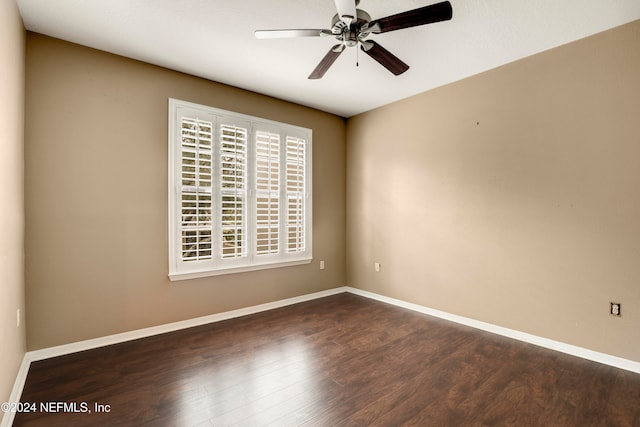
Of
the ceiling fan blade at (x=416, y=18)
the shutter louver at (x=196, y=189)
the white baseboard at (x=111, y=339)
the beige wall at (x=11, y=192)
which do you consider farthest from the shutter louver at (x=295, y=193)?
the beige wall at (x=11, y=192)

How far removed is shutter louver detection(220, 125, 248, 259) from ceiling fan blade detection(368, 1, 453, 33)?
2114mm

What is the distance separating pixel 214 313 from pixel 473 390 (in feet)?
8.61

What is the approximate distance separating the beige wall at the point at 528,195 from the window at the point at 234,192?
1.29m

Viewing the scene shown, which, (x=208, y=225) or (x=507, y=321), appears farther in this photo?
(x=208, y=225)

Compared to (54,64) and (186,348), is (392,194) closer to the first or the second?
(186,348)

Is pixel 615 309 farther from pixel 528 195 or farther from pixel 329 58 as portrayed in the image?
pixel 329 58

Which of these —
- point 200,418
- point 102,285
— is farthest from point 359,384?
point 102,285

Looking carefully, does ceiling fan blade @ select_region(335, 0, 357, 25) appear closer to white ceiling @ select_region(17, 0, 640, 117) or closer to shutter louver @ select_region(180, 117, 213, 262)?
white ceiling @ select_region(17, 0, 640, 117)

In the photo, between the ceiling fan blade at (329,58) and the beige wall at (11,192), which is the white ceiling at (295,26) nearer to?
the ceiling fan blade at (329,58)

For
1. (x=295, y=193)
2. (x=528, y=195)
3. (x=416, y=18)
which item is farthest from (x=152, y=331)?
(x=528, y=195)

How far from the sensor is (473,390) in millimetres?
2086

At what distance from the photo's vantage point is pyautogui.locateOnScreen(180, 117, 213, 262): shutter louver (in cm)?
319

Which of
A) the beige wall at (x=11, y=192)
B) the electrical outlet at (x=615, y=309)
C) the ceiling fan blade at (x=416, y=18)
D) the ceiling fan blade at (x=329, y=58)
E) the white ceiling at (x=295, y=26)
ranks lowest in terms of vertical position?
the electrical outlet at (x=615, y=309)

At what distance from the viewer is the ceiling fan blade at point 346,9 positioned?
165cm
